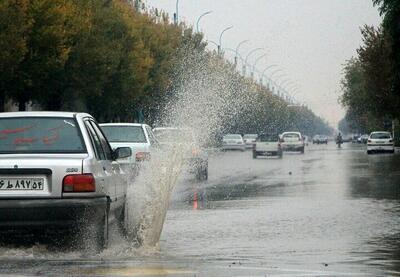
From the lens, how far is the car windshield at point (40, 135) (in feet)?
38.8

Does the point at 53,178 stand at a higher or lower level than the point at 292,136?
higher

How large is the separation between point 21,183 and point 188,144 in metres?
22.0

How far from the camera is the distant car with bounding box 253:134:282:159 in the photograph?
216 feet

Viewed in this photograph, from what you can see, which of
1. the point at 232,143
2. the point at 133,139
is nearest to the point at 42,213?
the point at 133,139

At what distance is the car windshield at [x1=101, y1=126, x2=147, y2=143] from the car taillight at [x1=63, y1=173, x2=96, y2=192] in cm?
1361

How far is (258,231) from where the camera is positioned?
15.7m

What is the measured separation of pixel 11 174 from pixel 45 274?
5.24ft

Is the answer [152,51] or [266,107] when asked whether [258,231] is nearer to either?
[152,51]

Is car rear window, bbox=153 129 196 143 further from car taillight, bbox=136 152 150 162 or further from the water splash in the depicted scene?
car taillight, bbox=136 152 150 162

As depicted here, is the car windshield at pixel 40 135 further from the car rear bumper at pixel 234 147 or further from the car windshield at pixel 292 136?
the car rear bumper at pixel 234 147

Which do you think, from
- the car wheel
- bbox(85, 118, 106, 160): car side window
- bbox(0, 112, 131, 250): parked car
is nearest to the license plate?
bbox(0, 112, 131, 250): parked car

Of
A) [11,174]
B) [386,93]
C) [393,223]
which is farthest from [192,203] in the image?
[386,93]

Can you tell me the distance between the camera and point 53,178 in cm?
1142

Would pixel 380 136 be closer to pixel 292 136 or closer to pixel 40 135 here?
pixel 292 136
